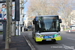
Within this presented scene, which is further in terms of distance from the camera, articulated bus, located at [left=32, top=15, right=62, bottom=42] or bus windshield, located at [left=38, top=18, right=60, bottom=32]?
bus windshield, located at [left=38, top=18, right=60, bottom=32]

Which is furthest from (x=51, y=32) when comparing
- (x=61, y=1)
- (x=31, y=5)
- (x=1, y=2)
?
(x=31, y=5)

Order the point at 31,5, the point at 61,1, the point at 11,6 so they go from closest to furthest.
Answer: the point at 11,6
the point at 61,1
the point at 31,5

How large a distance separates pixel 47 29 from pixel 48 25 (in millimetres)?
367

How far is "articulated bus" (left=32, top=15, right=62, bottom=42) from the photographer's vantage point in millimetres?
11062

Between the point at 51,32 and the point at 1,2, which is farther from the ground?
the point at 1,2

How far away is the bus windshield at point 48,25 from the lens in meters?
11.2

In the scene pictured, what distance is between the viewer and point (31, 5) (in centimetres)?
5059

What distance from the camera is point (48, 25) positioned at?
11.3m

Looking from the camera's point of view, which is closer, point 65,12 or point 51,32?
point 51,32

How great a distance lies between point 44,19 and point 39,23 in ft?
1.88

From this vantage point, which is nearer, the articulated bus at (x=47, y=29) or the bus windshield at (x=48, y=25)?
the articulated bus at (x=47, y=29)

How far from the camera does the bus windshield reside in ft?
36.6

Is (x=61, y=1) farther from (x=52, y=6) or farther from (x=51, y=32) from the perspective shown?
(x=51, y=32)

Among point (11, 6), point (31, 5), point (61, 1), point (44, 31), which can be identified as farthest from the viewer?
point (31, 5)
